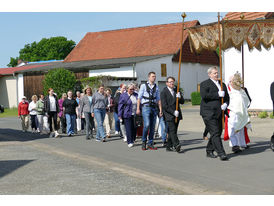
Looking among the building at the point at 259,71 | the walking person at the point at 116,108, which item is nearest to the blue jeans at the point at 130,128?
the walking person at the point at 116,108

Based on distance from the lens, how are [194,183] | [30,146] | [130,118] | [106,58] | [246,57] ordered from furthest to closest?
[106,58] < [246,57] < [30,146] < [130,118] < [194,183]

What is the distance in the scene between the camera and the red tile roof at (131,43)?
138 feet

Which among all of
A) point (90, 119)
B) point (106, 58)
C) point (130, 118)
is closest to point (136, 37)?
point (106, 58)

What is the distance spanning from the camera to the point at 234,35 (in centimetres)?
1517

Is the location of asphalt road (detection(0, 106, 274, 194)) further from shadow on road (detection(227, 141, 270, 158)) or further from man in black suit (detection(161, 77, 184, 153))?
man in black suit (detection(161, 77, 184, 153))

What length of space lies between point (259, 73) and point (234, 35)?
735cm

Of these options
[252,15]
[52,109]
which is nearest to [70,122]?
[52,109]

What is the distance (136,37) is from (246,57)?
2470cm

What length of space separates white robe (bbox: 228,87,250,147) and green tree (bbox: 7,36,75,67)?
228 ft

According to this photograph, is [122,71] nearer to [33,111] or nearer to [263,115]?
[263,115]

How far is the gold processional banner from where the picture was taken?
46.9ft

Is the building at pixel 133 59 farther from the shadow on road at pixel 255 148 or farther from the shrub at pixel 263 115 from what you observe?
the shadow on road at pixel 255 148

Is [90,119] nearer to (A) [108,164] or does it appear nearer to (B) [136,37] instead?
(A) [108,164]

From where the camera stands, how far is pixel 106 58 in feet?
148
